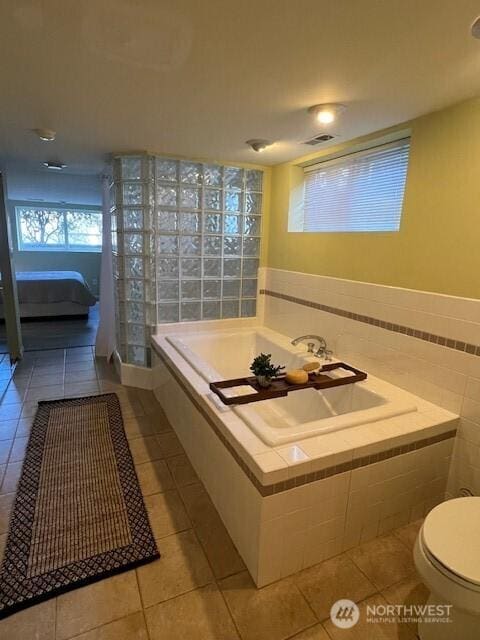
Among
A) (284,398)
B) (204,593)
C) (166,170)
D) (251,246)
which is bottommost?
(204,593)

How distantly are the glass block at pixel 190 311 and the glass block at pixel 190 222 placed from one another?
0.64m

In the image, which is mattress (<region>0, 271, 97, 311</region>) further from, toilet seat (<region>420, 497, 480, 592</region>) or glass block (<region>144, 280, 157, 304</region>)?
toilet seat (<region>420, 497, 480, 592</region>)

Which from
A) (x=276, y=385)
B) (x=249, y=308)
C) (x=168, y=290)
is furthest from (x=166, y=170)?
(x=276, y=385)

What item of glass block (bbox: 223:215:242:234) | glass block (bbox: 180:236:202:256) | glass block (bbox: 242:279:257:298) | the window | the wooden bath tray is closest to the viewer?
the wooden bath tray

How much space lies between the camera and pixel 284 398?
2391 mm

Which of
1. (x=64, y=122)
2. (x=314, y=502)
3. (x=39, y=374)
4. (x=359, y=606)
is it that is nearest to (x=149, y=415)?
(x=39, y=374)

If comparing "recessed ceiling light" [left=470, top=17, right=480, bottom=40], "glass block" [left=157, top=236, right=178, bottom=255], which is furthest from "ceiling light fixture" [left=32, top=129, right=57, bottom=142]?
"recessed ceiling light" [left=470, top=17, right=480, bottom=40]

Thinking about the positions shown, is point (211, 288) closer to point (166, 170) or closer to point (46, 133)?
point (166, 170)

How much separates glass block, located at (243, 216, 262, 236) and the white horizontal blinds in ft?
1.50

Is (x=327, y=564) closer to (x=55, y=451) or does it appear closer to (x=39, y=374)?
(x=55, y=451)

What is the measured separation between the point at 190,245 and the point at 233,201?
548 mm

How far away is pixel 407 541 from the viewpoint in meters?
1.59

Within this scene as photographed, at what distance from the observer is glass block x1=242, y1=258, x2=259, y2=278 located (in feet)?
10.5

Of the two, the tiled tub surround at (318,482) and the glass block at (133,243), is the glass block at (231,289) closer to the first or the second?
the glass block at (133,243)
